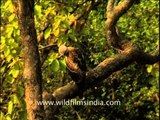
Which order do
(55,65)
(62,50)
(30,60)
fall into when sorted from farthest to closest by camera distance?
1. (62,50)
2. (55,65)
3. (30,60)

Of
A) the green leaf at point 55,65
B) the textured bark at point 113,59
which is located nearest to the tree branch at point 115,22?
the textured bark at point 113,59

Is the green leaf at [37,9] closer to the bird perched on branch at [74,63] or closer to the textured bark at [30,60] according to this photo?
the bird perched on branch at [74,63]

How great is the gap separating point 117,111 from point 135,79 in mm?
1424

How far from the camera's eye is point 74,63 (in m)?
4.08

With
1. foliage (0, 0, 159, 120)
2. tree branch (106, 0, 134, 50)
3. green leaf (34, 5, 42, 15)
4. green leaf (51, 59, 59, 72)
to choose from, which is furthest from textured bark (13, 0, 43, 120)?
foliage (0, 0, 159, 120)

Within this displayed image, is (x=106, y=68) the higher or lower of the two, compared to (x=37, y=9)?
lower

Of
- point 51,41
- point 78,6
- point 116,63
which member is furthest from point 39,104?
point 78,6

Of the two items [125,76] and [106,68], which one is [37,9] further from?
A: [125,76]

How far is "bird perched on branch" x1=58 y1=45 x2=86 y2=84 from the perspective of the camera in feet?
13.3

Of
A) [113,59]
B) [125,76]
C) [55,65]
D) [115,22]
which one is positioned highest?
[115,22]

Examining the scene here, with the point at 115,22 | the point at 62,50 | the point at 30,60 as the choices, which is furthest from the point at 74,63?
the point at 115,22

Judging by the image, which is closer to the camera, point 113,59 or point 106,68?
point 106,68

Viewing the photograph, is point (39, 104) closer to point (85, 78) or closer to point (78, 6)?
point (85, 78)

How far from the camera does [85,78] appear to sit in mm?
4227
